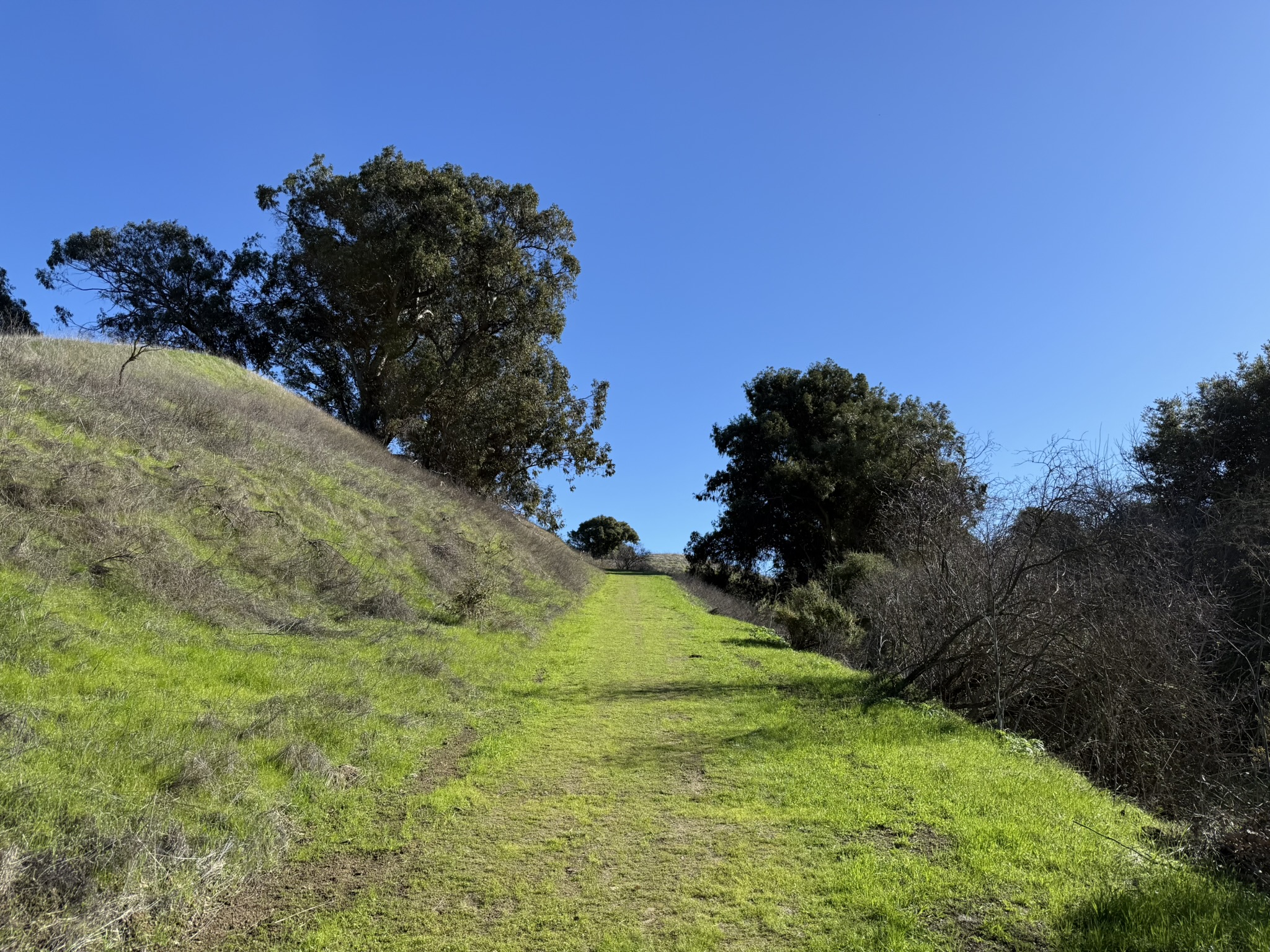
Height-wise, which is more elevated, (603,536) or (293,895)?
(603,536)

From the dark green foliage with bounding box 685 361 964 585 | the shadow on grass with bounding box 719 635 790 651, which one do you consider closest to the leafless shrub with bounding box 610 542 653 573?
the dark green foliage with bounding box 685 361 964 585

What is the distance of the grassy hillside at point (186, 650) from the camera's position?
4.00 m

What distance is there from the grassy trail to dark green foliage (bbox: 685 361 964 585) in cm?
2307

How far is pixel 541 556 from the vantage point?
2697cm

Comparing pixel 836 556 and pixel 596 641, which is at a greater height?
pixel 836 556

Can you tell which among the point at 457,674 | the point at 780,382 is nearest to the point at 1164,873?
the point at 457,674

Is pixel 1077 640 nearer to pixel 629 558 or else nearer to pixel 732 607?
pixel 732 607

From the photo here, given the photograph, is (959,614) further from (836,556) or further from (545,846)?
(836,556)

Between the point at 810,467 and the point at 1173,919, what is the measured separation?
3031 centimetres

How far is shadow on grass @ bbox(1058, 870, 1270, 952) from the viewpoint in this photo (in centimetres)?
343

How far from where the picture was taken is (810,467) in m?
33.3

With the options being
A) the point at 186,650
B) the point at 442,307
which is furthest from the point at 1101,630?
the point at 442,307

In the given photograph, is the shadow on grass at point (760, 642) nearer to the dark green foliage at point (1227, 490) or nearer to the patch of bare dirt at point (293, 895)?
the dark green foliage at point (1227, 490)

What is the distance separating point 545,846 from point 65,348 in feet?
61.6
